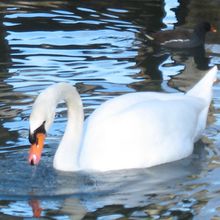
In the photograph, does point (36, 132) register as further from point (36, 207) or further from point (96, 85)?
point (96, 85)

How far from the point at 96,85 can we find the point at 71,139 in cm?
279

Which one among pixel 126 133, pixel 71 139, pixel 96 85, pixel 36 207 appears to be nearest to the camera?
pixel 36 207

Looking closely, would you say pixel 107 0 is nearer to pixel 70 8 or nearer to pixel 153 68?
pixel 70 8

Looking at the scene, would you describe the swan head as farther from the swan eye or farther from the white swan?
the white swan

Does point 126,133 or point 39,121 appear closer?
point 39,121

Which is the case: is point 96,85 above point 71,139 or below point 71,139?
below

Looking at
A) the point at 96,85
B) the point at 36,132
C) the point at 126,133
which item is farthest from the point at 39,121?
the point at 96,85

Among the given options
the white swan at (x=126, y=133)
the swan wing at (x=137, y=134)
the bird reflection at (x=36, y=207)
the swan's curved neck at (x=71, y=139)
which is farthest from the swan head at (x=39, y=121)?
the swan wing at (x=137, y=134)

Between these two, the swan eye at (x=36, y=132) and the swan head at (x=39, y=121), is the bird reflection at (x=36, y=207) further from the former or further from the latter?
the swan eye at (x=36, y=132)

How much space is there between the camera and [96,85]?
11.7 metres

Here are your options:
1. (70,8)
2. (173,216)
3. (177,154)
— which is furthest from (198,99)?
(70,8)

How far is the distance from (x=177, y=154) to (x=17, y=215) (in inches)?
82.0

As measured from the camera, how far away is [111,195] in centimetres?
831

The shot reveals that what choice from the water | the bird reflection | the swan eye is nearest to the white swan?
the water
